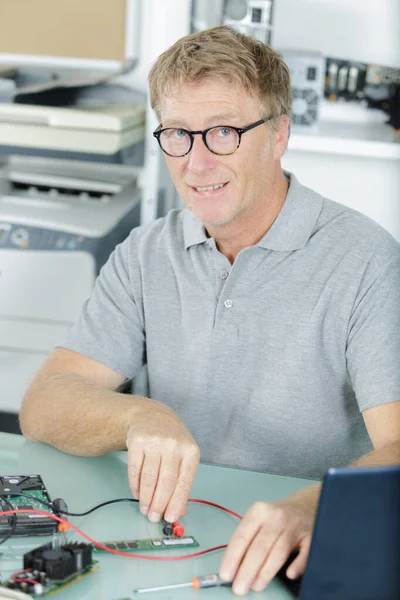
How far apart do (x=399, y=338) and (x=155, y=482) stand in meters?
0.49

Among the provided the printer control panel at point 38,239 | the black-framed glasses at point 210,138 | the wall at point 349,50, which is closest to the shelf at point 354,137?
the wall at point 349,50

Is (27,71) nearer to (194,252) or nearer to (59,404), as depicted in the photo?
(194,252)

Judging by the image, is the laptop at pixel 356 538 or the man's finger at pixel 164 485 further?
the man's finger at pixel 164 485

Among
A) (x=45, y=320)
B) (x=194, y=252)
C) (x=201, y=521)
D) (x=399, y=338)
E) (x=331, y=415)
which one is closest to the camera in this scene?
(x=201, y=521)

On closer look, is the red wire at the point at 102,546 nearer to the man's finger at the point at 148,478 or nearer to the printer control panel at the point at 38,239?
the man's finger at the point at 148,478

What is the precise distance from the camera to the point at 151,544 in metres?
1.11

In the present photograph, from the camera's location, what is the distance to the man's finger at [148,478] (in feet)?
3.92

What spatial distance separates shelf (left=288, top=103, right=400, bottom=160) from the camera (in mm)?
2586

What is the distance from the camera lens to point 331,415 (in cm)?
156

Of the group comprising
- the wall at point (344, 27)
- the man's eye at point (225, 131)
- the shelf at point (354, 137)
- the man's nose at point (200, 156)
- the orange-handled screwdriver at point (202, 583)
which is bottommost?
the orange-handled screwdriver at point (202, 583)

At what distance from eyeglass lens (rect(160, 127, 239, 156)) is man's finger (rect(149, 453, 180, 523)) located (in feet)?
1.96

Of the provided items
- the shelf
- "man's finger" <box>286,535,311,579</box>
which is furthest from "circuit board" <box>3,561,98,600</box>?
the shelf

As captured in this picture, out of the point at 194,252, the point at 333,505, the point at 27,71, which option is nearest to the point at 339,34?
the point at 27,71

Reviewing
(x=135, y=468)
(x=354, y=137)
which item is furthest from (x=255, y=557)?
(x=354, y=137)
